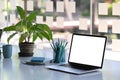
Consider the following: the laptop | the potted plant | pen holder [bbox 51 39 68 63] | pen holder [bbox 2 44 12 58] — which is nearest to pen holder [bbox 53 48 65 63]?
pen holder [bbox 51 39 68 63]

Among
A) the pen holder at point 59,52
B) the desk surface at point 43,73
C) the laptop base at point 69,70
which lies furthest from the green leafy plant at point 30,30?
the laptop base at point 69,70

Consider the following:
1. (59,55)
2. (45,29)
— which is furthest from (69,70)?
(45,29)

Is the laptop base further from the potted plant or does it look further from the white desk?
the potted plant

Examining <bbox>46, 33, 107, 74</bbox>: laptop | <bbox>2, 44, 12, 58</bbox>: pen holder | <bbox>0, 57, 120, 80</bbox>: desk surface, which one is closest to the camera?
<bbox>0, 57, 120, 80</bbox>: desk surface

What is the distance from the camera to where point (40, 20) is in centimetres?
366

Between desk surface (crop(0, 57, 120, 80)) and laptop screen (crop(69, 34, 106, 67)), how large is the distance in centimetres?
11

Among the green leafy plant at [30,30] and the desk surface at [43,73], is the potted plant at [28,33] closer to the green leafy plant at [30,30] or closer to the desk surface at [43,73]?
the green leafy plant at [30,30]

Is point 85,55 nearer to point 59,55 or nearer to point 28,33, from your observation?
point 59,55

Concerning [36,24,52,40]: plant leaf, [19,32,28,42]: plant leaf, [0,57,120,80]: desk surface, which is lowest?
[0,57,120,80]: desk surface

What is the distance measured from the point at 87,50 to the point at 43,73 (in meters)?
0.37

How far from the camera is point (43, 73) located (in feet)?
6.92

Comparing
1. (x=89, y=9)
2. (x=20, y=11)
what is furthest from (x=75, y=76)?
(x=89, y=9)

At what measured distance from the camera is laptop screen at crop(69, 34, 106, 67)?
6.97ft

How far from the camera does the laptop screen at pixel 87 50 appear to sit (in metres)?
2.12
